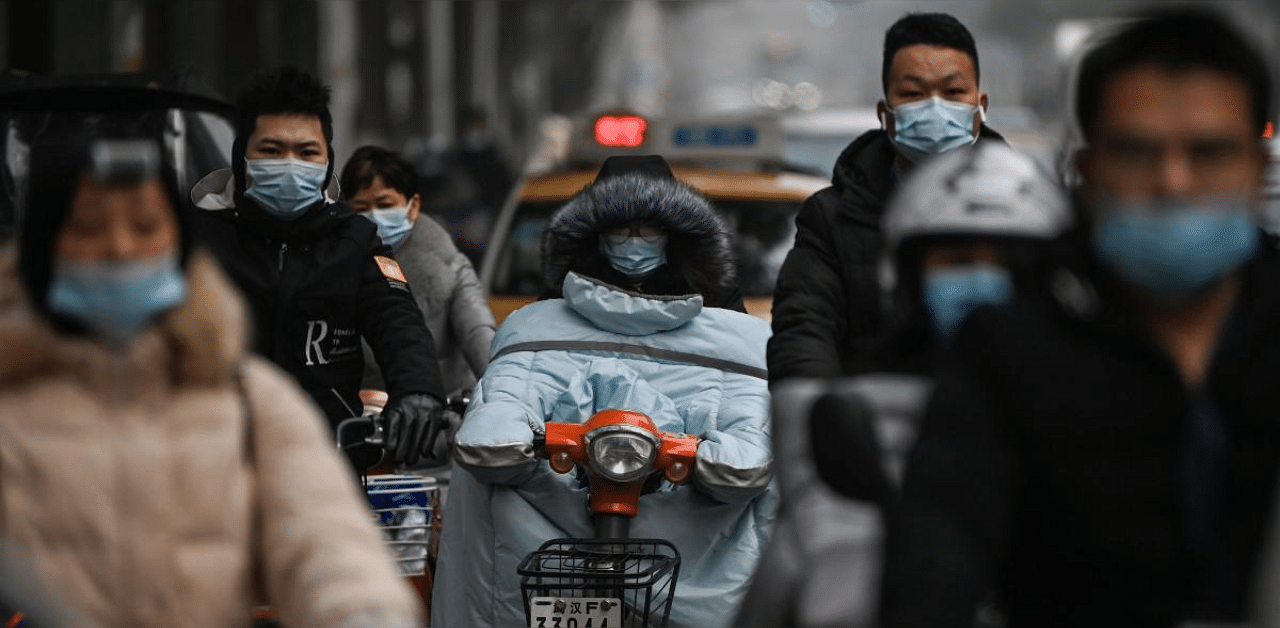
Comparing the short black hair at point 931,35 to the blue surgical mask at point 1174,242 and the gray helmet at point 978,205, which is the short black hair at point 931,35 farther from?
the blue surgical mask at point 1174,242

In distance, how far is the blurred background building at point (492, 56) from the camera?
18203 mm

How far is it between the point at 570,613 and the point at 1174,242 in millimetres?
2795

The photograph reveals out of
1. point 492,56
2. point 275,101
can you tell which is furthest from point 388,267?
point 492,56

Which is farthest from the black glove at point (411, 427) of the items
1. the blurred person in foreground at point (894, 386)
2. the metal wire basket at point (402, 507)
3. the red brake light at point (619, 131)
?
the red brake light at point (619, 131)

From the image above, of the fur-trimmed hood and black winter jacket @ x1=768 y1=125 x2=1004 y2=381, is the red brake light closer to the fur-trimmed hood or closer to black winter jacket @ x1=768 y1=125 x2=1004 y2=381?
the fur-trimmed hood

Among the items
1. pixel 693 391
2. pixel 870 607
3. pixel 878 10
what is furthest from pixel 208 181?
pixel 878 10

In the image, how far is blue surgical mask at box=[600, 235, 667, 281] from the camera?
22.0 feet

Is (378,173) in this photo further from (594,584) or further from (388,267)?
(594,584)

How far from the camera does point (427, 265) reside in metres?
8.38

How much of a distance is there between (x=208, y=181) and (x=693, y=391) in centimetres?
158

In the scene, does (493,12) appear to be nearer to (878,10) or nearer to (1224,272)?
(878,10)

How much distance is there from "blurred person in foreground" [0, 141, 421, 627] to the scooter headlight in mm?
2461

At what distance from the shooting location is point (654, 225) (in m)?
6.73

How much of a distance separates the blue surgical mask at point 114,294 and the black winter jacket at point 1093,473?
3.64 feet
